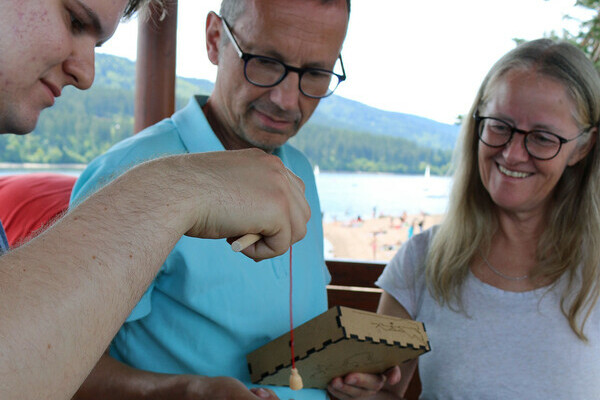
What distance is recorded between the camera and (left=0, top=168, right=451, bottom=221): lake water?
3.24m

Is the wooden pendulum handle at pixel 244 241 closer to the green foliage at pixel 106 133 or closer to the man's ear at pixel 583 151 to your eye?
the man's ear at pixel 583 151

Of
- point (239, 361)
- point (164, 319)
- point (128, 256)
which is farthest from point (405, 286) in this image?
point (128, 256)

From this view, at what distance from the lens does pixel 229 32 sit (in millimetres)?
1508

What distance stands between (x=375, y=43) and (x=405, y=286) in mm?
3238

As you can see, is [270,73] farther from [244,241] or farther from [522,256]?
[522,256]

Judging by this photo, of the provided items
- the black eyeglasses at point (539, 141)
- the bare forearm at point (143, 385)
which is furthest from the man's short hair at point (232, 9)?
the bare forearm at point (143, 385)

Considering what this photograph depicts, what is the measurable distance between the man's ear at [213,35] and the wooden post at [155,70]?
3.89 feet

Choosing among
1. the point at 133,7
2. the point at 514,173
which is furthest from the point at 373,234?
A: the point at 133,7

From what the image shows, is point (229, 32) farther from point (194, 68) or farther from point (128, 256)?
point (194, 68)

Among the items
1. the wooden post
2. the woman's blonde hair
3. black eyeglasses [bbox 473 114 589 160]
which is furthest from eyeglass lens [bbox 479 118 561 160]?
the wooden post

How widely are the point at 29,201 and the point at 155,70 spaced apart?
92 cm

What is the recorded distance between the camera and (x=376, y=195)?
3.84 meters

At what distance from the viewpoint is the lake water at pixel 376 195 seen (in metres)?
3.24

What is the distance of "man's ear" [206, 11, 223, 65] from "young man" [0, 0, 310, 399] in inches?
29.5
